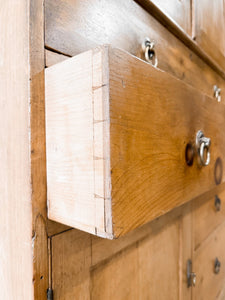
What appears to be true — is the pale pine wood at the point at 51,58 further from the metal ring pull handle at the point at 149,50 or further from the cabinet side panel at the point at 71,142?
the metal ring pull handle at the point at 149,50

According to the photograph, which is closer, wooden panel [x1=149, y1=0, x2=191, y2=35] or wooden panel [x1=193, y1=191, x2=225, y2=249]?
wooden panel [x1=149, y1=0, x2=191, y2=35]

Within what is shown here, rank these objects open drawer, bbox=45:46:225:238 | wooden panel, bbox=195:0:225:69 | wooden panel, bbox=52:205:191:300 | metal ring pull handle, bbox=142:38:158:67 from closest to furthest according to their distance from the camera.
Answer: open drawer, bbox=45:46:225:238 < wooden panel, bbox=52:205:191:300 < metal ring pull handle, bbox=142:38:158:67 < wooden panel, bbox=195:0:225:69

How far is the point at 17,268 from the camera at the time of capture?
33 cm

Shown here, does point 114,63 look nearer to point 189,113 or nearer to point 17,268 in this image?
point 189,113

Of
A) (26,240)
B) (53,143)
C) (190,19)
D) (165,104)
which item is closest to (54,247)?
(26,240)

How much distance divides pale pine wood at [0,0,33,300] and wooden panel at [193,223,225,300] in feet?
1.77

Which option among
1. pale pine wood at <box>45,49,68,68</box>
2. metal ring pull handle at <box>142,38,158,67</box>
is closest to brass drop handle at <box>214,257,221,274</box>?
metal ring pull handle at <box>142,38,158,67</box>

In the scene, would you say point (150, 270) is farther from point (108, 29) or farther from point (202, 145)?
point (108, 29)

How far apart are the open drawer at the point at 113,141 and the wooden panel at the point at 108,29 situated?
0.07m

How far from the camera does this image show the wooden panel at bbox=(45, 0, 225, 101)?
328 mm

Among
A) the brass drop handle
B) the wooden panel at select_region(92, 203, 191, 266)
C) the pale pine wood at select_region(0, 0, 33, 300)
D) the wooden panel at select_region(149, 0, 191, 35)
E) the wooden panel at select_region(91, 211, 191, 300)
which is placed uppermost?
the wooden panel at select_region(149, 0, 191, 35)

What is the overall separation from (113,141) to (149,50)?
0.31 metres

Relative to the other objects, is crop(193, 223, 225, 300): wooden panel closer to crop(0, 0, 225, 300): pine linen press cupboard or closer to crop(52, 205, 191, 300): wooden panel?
crop(52, 205, 191, 300): wooden panel

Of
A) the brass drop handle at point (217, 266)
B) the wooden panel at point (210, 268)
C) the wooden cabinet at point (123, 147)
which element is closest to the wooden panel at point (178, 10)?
the wooden cabinet at point (123, 147)
